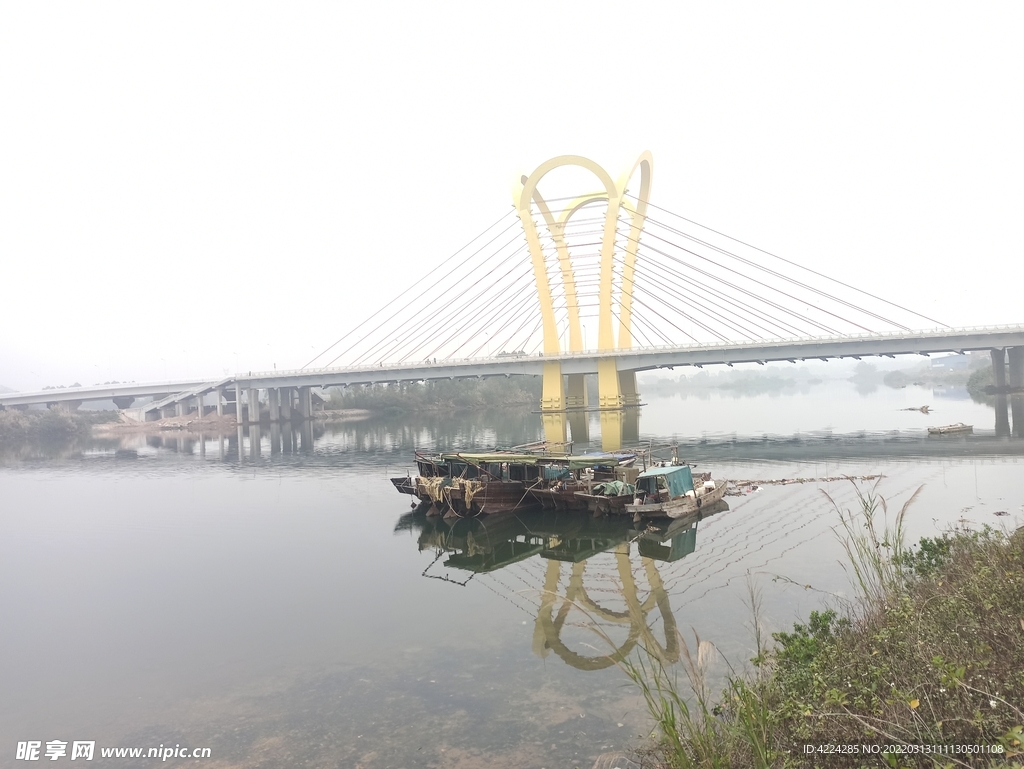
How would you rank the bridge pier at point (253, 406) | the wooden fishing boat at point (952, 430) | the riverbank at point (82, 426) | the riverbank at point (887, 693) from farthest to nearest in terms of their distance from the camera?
1. the bridge pier at point (253, 406)
2. the riverbank at point (82, 426)
3. the wooden fishing boat at point (952, 430)
4. the riverbank at point (887, 693)

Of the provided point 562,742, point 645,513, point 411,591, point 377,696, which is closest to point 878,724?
point 562,742

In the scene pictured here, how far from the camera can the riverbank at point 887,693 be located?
11.7 feet

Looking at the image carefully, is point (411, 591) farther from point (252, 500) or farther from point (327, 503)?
point (252, 500)

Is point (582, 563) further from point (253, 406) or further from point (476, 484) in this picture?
point (253, 406)

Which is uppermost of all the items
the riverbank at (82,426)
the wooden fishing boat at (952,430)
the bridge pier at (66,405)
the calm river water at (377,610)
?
the bridge pier at (66,405)

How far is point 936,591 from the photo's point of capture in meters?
6.83

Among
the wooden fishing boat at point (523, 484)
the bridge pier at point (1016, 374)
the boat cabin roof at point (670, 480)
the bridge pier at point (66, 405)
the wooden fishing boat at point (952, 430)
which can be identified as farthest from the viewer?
the bridge pier at point (66, 405)

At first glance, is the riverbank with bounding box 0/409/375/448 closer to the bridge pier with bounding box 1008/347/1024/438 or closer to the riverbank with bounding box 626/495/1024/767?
the bridge pier with bounding box 1008/347/1024/438

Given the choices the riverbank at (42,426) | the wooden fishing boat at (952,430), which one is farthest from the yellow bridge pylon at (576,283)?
the riverbank at (42,426)

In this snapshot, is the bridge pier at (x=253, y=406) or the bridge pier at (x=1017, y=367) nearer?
the bridge pier at (x=1017, y=367)

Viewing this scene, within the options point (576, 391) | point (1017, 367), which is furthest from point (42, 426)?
point (1017, 367)

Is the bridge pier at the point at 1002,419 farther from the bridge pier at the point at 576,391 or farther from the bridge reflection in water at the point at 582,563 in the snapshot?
the bridge pier at the point at 576,391

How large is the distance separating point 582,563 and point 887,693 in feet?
30.6

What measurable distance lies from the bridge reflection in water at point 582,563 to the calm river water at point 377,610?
2.6 inches
